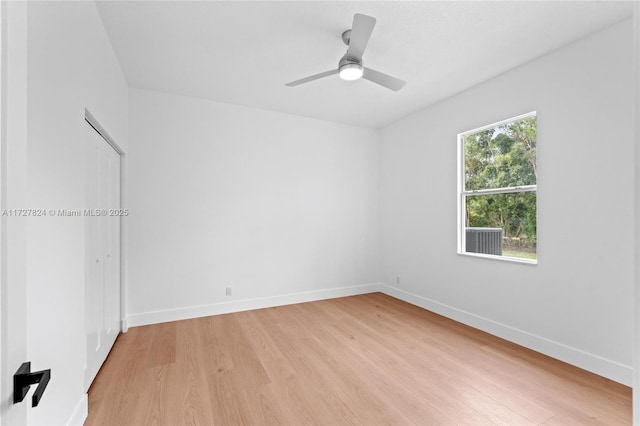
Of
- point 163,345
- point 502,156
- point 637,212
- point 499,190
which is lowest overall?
point 163,345

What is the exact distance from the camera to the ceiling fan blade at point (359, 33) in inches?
71.4

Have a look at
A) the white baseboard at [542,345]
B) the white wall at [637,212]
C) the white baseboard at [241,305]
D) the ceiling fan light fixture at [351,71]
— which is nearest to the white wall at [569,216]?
the white baseboard at [542,345]

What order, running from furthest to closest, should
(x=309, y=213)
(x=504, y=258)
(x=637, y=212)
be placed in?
(x=309, y=213), (x=504, y=258), (x=637, y=212)

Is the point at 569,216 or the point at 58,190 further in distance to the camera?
the point at 569,216

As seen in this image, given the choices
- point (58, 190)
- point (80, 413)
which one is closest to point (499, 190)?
point (58, 190)

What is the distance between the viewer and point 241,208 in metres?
3.96

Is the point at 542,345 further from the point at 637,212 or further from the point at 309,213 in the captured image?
the point at 309,213

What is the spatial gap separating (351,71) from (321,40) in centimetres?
43

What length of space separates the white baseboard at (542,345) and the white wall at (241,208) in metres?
1.43

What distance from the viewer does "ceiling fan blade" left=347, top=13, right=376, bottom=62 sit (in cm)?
181

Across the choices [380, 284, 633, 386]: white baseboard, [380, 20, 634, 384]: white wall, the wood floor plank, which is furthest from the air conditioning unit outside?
the wood floor plank

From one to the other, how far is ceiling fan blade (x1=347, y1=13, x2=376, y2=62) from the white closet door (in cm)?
203

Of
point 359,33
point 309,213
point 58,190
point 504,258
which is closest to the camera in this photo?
point 58,190

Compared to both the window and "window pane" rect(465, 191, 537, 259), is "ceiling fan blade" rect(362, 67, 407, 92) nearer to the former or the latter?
the window
